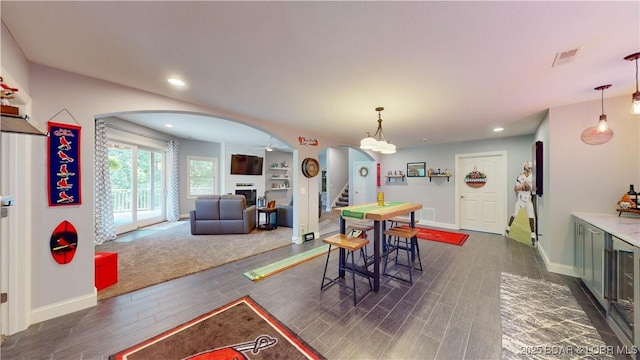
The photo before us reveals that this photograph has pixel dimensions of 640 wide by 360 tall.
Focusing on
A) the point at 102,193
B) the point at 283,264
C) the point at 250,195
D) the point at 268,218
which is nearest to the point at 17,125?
the point at 283,264

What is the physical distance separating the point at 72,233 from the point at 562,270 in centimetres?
604

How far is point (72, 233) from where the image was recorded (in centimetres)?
213

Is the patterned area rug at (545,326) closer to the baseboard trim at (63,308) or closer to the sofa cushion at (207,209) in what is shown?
the baseboard trim at (63,308)

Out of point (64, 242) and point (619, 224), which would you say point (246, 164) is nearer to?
point (64, 242)

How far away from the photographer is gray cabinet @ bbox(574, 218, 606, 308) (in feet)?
6.89

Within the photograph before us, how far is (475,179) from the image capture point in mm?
5625

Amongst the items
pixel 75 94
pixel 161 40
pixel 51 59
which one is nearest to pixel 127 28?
pixel 161 40

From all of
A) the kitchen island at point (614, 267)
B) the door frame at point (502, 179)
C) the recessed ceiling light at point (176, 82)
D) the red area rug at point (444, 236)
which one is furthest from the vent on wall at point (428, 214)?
the recessed ceiling light at point (176, 82)

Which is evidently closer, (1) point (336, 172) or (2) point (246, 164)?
(2) point (246, 164)

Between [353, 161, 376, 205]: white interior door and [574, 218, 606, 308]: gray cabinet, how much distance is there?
4737 millimetres

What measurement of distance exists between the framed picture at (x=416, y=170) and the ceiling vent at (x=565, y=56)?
460 centimetres

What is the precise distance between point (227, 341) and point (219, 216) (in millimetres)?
3775

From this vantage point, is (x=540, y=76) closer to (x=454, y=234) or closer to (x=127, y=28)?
(x=127, y=28)

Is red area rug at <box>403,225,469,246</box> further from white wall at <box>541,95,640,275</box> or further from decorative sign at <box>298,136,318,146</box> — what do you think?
decorative sign at <box>298,136,318,146</box>
